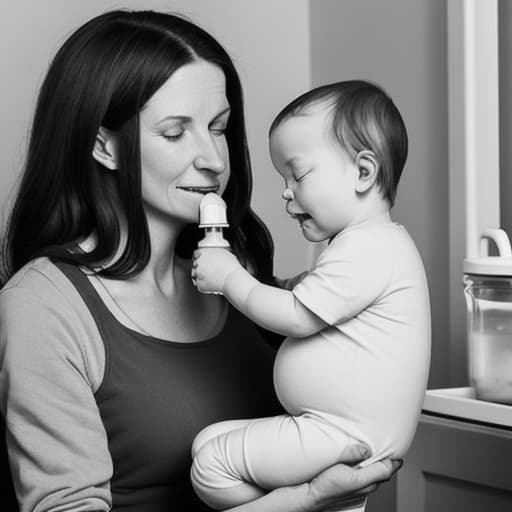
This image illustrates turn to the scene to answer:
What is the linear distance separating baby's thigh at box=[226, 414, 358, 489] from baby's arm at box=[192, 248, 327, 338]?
123mm

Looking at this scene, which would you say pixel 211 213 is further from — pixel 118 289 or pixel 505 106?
pixel 505 106

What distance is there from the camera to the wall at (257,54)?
2.00 m

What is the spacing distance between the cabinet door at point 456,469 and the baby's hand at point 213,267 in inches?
23.8

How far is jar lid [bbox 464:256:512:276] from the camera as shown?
1.54m

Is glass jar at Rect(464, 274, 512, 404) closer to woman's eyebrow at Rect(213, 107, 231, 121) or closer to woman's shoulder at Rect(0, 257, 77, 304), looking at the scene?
woman's eyebrow at Rect(213, 107, 231, 121)

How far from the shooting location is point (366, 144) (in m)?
1.28

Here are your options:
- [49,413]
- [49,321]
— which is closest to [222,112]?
[49,321]

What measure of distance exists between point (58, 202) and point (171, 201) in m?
0.19

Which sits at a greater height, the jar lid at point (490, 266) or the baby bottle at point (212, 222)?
the baby bottle at point (212, 222)

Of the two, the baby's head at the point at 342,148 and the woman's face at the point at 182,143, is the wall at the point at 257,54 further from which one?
the baby's head at the point at 342,148

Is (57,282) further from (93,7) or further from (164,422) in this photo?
(93,7)

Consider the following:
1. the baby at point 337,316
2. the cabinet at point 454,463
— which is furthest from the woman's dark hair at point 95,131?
the cabinet at point 454,463

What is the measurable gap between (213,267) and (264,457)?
0.86ft

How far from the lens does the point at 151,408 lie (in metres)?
1.48
